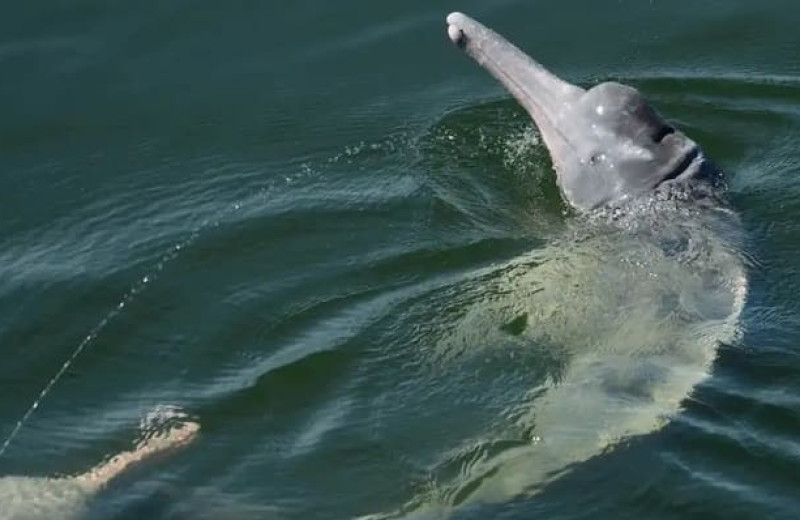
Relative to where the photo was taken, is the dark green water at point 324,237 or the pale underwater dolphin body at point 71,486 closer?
the pale underwater dolphin body at point 71,486

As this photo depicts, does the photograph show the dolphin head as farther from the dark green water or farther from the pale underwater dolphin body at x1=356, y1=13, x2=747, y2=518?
the dark green water

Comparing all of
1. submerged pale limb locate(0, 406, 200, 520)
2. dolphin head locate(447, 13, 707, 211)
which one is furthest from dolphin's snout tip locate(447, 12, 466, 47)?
submerged pale limb locate(0, 406, 200, 520)

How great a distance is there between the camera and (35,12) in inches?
495

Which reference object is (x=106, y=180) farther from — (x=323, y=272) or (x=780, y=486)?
(x=780, y=486)

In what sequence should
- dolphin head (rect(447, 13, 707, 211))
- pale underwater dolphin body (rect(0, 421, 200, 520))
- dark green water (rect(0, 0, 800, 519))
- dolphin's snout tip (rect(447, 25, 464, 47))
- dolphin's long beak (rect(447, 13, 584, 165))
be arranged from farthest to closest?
dolphin's snout tip (rect(447, 25, 464, 47)), dolphin's long beak (rect(447, 13, 584, 165)), dolphin head (rect(447, 13, 707, 211)), dark green water (rect(0, 0, 800, 519)), pale underwater dolphin body (rect(0, 421, 200, 520))

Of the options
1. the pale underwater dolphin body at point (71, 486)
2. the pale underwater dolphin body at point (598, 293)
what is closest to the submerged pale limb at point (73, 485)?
the pale underwater dolphin body at point (71, 486)

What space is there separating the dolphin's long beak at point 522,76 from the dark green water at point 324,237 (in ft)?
1.08

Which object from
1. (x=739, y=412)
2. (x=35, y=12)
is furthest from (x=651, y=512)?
(x=35, y=12)

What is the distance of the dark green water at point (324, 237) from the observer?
317 inches

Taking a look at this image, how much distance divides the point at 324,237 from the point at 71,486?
242 cm

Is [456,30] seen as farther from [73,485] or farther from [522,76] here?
[73,485]

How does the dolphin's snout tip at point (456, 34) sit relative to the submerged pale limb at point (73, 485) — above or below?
above

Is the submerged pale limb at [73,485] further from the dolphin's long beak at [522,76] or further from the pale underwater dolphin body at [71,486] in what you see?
the dolphin's long beak at [522,76]

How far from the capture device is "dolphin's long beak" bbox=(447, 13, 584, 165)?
10.5m
